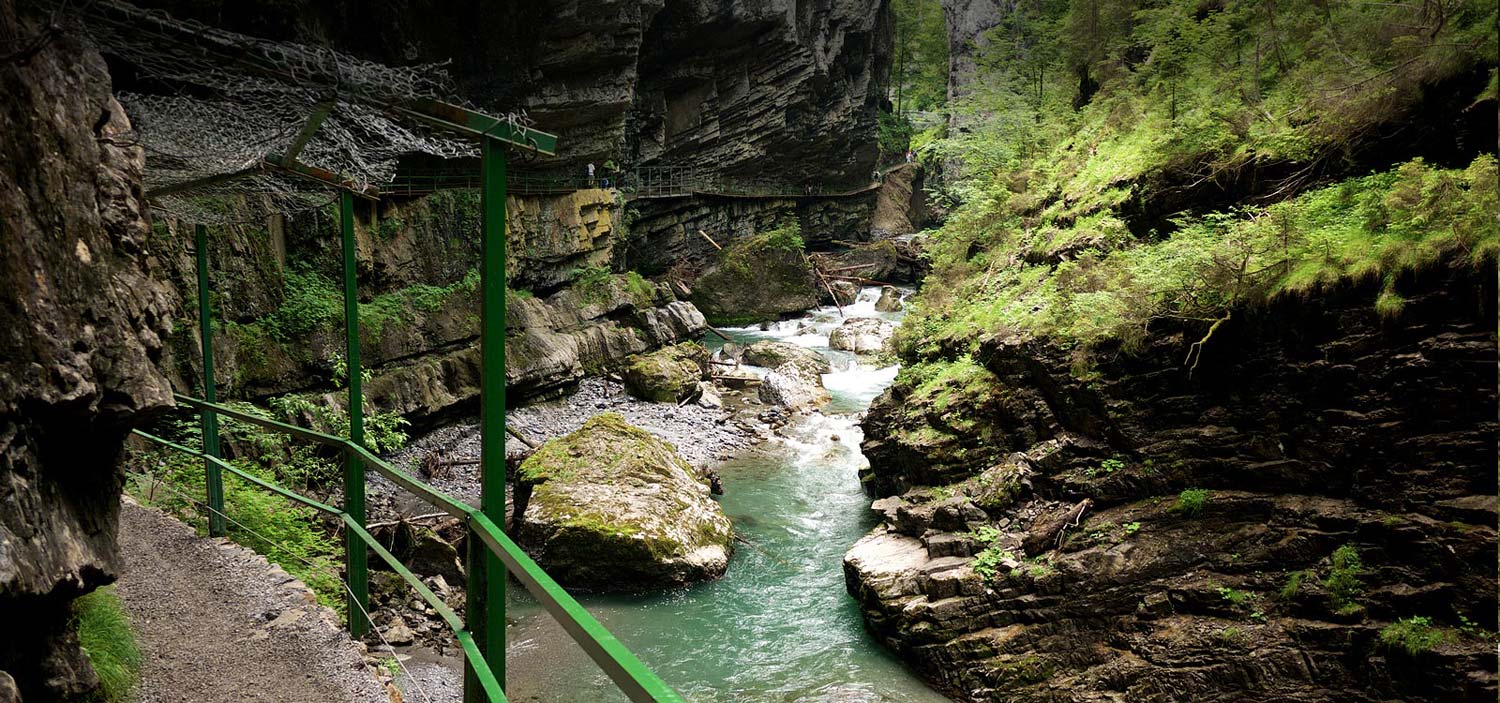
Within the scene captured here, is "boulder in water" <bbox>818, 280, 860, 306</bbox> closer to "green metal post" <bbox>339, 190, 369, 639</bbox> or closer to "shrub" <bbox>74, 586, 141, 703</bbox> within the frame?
"green metal post" <bbox>339, 190, 369, 639</bbox>

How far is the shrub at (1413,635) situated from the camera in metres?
5.02

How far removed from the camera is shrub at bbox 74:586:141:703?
3.03 meters

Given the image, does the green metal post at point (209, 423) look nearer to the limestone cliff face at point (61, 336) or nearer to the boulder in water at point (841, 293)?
the limestone cliff face at point (61, 336)

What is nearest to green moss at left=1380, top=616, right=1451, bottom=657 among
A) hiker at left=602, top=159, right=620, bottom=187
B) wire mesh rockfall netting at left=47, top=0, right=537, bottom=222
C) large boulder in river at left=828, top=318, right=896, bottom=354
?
wire mesh rockfall netting at left=47, top=0, right=537, bottom=222

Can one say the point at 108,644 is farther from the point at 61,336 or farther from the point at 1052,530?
the point at 1052,530

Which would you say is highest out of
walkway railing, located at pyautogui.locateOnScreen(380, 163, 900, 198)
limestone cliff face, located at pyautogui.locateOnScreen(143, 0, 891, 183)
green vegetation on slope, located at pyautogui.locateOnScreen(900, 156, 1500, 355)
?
limestone cliff face, located at pyautogui.locateOnScreen(143, 0, 891, 183)

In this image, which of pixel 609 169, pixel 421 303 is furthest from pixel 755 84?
pixel 421 303

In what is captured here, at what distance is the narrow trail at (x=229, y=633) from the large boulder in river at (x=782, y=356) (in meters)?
15.8

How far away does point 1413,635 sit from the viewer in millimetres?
5078

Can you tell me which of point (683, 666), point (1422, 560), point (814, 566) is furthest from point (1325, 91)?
point (683, 666)

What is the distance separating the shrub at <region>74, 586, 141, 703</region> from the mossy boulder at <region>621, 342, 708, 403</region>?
46.3ft

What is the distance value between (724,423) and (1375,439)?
39.6 feet

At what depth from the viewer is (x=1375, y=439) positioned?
5727 millimetres

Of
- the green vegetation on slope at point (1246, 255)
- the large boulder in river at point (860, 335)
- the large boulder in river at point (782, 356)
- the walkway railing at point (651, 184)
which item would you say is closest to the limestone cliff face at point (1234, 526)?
the green vegetation on slope at point (1246, 255)
